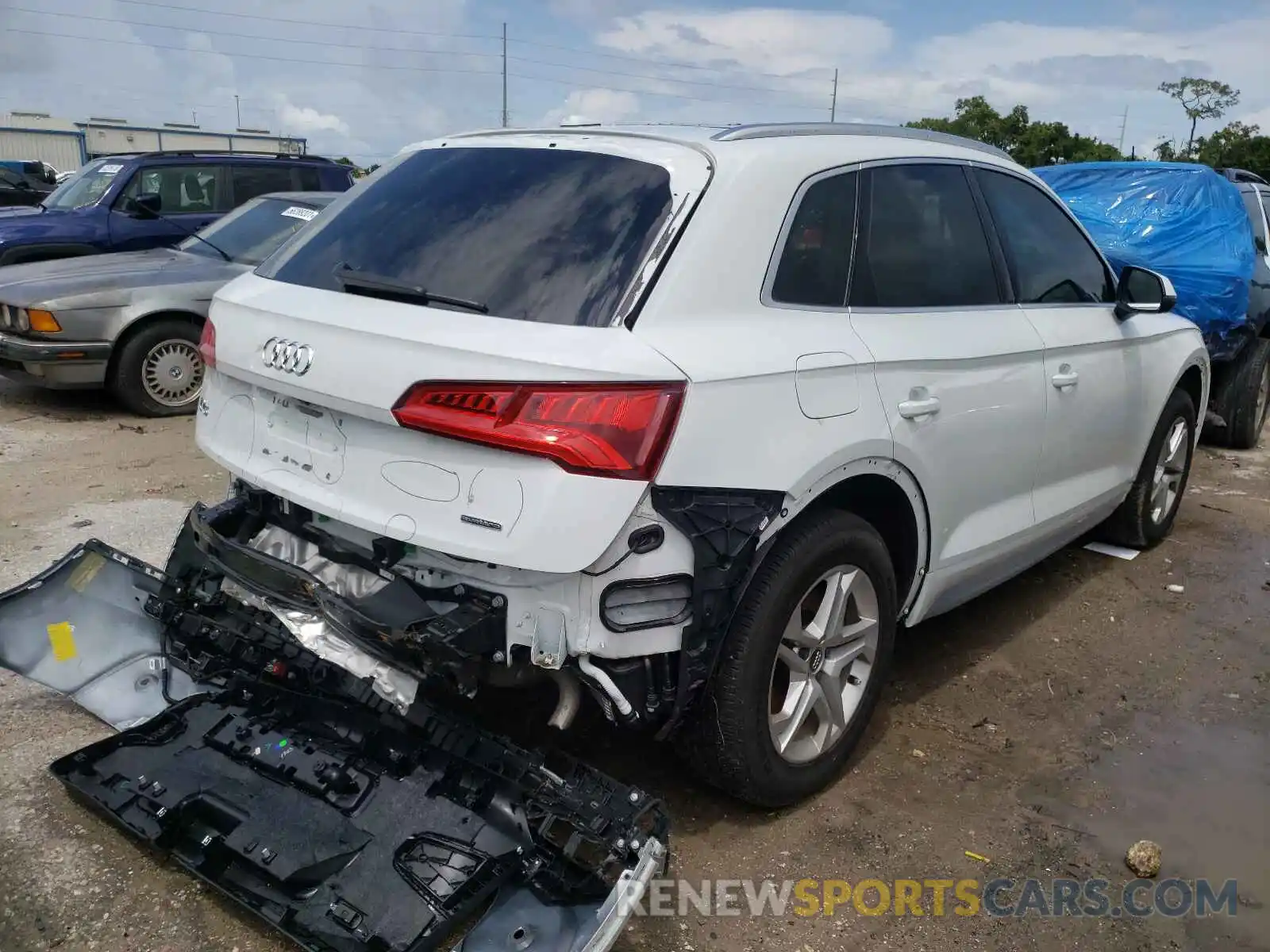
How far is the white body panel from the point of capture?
227 centimetres

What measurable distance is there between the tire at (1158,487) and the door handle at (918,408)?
2342 millimetres

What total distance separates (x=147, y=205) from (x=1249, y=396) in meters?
9.16

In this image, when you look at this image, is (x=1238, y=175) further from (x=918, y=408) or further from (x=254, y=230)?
(x=254, y=230)

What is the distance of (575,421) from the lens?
2227mm

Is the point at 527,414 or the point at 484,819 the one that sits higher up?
the point at 527,414

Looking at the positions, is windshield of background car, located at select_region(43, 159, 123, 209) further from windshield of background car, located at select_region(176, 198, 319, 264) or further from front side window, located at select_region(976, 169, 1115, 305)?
front side window, located at select_region(976, 169, 1115, 305)

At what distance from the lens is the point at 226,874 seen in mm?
2441

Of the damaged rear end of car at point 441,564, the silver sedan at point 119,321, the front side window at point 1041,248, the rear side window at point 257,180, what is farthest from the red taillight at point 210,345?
the rear side window at point 257,180

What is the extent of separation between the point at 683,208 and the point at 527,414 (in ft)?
2.32

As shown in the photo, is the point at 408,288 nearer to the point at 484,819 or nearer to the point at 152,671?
the point at 484,819

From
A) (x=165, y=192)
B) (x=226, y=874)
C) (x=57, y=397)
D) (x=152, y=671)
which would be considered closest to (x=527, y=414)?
(x=226, y=874)

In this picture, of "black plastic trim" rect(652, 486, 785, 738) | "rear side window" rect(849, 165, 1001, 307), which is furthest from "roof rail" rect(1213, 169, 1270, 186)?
"black plastic trim" rect(652, 486, 785, 738)

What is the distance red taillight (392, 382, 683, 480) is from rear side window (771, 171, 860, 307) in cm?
63

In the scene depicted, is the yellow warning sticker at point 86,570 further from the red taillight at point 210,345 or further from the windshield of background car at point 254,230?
the windshield of background car at point 254,230
